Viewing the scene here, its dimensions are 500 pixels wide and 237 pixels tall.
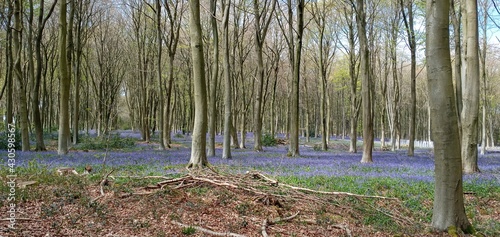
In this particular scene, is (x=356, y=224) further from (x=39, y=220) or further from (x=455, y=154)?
(x=39, y=220)

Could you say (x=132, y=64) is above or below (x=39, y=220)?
above

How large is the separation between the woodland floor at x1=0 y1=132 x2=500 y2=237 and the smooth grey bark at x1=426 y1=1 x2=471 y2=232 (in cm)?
48

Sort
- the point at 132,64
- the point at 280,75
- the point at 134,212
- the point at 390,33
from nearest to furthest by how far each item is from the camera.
→ the point at 134,212 → the point at 390,33 → the point at 132,64 → the point at 280,75

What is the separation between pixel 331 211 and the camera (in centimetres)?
668

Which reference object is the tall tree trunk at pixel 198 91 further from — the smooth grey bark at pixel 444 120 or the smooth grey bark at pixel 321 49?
the smooth grey bark at pixel 321 49

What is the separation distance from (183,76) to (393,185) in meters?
35.1

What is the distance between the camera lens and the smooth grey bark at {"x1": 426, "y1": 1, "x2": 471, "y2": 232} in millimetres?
5648

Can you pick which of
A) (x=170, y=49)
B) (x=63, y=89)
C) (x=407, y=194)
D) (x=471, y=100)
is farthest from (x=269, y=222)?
(x=170, y=49)

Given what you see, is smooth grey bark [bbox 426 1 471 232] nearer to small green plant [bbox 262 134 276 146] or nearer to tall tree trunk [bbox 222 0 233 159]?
tall tree trunk [bbox 222 0 233 159]

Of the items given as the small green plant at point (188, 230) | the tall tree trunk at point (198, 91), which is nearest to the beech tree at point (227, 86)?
Answer: the tall tree trunk at point (198, 91)

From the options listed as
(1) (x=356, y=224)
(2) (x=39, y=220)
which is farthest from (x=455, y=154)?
(2) (x=39, y=220)

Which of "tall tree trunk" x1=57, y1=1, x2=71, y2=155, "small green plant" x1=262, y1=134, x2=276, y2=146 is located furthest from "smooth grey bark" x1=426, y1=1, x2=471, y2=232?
"small green plant" x1=262, y1=134, x2=276, y2=146

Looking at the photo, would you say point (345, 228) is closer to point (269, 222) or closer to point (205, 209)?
point (269, 222)

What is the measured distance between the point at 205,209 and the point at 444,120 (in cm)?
442
